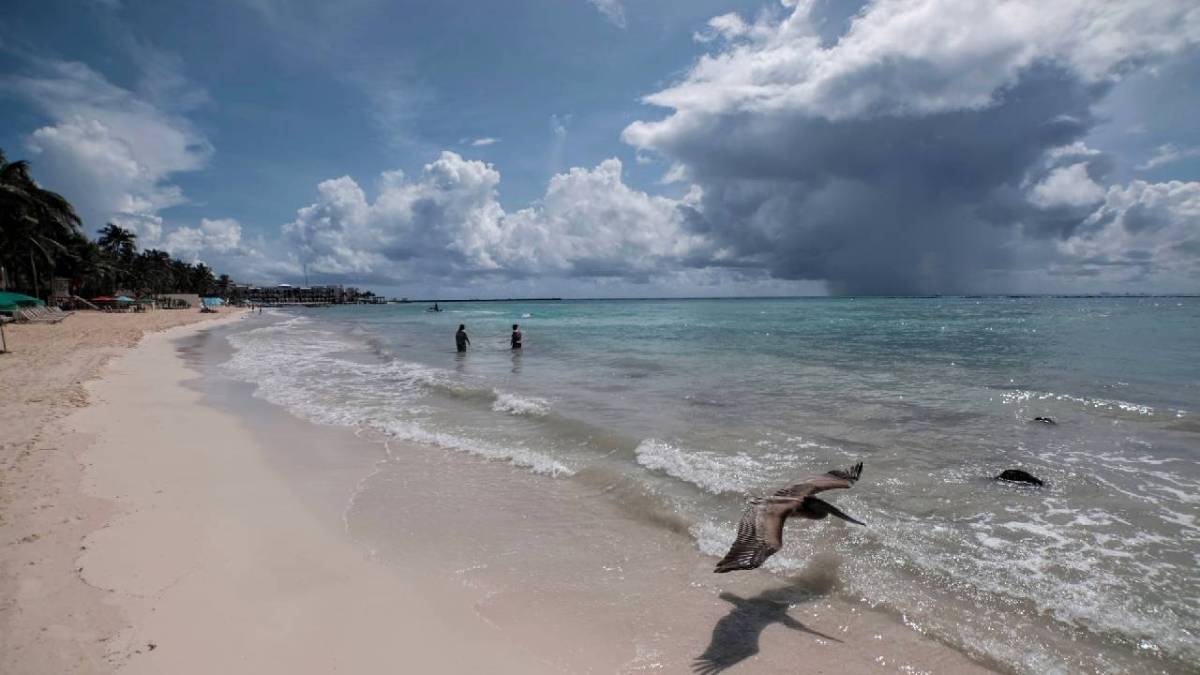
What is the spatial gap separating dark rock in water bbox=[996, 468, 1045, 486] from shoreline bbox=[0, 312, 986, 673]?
4.88 metres

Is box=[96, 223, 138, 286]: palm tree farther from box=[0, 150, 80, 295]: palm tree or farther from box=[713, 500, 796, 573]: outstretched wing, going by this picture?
box=[713, 500, 796, 573]: outstretched wing

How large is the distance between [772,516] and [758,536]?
385 mm

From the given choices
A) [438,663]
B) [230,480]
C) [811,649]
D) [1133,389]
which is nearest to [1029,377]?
[1133,389]

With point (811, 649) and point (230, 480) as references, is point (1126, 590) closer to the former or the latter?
point (811, 649)

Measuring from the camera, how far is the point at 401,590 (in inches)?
211

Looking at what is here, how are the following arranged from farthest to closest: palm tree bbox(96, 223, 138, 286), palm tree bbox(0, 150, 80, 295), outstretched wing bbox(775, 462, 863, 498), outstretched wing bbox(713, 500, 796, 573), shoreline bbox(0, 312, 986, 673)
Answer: palm tree bbox(96, 223, 138, 286) → palm tree bbox(0, 150, 80, 295) → outstretched wing bbox(775, 462, 863, 498) → shoreline bbox(0, 312, 986, 673) → outstretched wing bbox(713, 500, 796, 573)

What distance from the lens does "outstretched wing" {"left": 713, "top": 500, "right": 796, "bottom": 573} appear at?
3971 mm

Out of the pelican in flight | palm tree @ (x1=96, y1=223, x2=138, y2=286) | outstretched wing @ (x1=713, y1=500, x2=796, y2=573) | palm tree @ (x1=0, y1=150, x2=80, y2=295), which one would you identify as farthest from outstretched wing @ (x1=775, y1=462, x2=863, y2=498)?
palm tree @ (x1=96, y1=223, x2=138, y2=286)

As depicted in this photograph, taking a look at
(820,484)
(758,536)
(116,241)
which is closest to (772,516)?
(758,536)

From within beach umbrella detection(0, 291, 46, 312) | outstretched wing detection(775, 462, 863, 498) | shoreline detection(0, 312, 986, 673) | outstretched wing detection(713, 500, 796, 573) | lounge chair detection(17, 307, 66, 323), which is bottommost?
shoreline detection(0, 312, 986, 673)

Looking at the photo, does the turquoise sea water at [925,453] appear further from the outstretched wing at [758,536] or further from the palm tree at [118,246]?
the palm tree at [118,246]

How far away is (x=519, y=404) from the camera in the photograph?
1431 centimetres

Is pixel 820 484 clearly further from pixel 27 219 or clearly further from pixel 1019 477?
pixel 27 219

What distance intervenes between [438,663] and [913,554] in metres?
5.16
